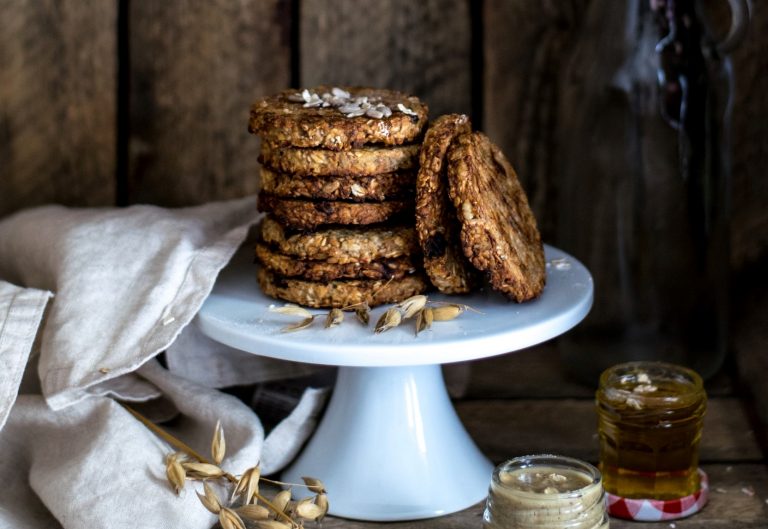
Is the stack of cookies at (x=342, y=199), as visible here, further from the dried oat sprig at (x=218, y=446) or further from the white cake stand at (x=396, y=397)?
the dried oat sprig at (x=218, y=446)

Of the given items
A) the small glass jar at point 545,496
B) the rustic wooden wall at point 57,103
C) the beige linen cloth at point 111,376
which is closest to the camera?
the small glass jar at point 545,496

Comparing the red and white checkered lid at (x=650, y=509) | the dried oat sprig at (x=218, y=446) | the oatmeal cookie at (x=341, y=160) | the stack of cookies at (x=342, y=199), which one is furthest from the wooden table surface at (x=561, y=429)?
the oatmeal cookie at (x=341, y=160)

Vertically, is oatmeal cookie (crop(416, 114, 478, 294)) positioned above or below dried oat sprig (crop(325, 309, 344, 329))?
above

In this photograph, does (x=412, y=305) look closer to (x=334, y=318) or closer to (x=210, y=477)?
(x=334, y=318)

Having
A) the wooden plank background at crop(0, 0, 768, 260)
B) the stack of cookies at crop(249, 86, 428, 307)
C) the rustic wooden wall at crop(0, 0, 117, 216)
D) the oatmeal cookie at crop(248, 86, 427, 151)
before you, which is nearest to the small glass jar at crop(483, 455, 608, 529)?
the stack of cookies at crop(249, 86, 428, 307)

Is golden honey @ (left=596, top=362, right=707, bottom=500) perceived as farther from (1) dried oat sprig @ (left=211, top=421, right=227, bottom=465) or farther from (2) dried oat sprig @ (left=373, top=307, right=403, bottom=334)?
(1) dried oat sprig @ (left=211, top=421, right=227, bottom=465)

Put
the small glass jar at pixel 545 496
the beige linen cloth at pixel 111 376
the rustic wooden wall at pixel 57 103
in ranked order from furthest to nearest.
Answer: the rustic wooden wall at pixel 57 103, the beige linen cloth at pixel 111 376, the small glass jar at pixel 545 496

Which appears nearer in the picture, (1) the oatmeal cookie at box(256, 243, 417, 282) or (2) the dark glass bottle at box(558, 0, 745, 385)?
(1) the oatmeal cookie at box(256, 243, 417, 282)

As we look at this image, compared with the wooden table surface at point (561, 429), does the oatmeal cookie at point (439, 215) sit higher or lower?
higher
